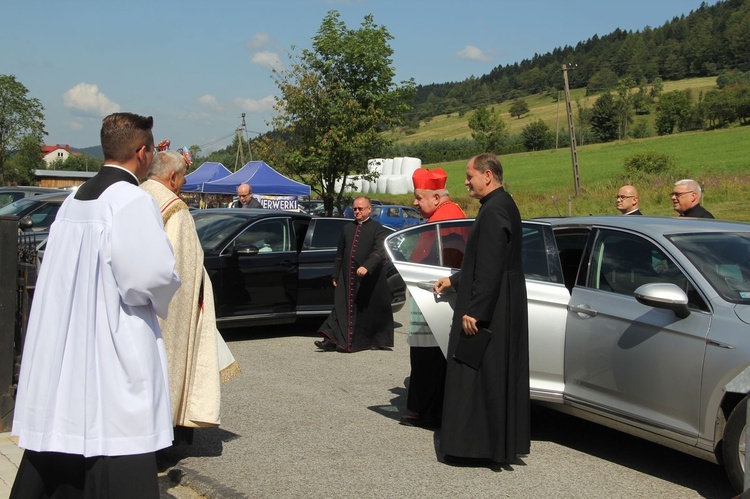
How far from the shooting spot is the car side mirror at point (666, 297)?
4.86 m

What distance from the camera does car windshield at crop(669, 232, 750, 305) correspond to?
16.5ft

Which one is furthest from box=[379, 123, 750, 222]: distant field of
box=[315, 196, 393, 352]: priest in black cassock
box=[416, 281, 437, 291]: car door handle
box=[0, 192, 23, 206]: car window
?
box=[416, 281, 437, 291]: car door handle

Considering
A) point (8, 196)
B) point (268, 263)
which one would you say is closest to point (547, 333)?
point (268, 263)

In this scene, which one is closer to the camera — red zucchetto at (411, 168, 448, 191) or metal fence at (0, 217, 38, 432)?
metal fence at (0, 217, 38, 432)

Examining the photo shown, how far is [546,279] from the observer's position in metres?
5.91

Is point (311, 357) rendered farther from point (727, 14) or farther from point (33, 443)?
point (727, 14)

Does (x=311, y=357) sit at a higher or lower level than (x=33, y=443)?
lower

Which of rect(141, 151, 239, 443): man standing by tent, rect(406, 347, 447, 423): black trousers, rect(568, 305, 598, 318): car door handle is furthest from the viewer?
rect(406, 347, 447, 423): black trousers

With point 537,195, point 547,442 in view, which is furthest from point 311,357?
point 537,195

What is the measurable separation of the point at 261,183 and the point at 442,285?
62.7 ft

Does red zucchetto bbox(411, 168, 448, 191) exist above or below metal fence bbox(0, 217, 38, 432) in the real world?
above

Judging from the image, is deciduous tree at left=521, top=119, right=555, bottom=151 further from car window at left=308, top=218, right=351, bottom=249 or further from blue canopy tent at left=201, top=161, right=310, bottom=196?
car window at left=308, top=218, right=351, bottom=249

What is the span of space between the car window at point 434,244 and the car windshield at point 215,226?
444 cm

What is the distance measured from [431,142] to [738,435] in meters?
100.0
